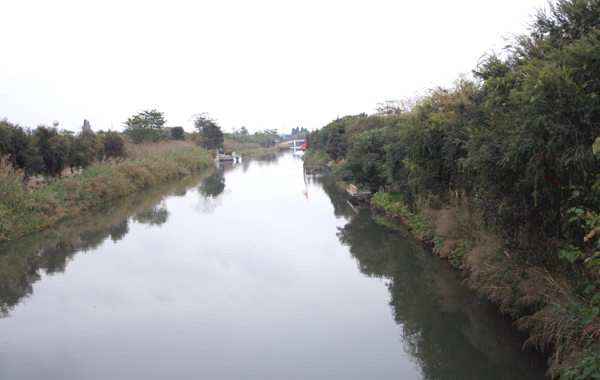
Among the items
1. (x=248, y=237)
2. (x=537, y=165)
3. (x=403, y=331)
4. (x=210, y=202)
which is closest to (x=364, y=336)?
(x=403, y=331)

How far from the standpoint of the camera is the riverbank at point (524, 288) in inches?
221

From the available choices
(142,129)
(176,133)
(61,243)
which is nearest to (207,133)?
(176,133)

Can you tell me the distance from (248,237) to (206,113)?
71.7 meters

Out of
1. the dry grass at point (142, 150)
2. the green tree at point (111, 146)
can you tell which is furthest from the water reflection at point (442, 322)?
the dry grass at point (142, 150)

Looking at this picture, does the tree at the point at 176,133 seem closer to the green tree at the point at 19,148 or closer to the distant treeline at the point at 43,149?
the distant treeline at the point at 43,149

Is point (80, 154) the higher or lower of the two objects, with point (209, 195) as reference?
higher

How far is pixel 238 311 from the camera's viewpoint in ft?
30.0

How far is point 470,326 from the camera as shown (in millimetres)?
8211

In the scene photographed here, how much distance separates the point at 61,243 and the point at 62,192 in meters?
5.52

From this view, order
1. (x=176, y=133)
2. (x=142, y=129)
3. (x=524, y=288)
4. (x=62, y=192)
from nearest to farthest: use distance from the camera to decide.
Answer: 1. (x=524, y=288)
2. (x=62, y=192)
3. (x=142, y=129)
4. (x=176, y=133)

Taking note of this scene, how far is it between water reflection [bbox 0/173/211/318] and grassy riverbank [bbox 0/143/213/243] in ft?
1.60

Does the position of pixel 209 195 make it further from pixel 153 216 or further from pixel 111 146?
pixel 111 146

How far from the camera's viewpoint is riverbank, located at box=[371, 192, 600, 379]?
561cm

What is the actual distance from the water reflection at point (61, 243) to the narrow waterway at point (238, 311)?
65mm
